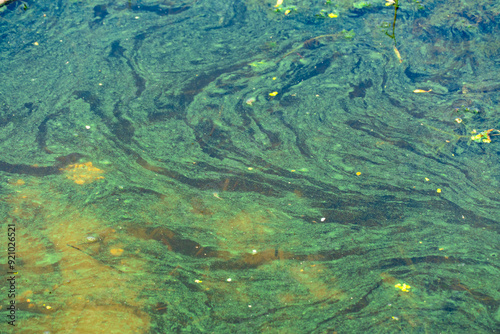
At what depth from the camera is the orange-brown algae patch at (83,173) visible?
2121mm

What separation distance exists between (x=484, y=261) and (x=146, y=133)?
1.92m

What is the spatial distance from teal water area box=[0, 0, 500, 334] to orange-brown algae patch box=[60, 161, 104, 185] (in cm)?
1

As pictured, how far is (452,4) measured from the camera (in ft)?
11.2

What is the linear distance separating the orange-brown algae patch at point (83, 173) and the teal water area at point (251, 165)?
10 millimetres

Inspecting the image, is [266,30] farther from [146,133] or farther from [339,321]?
[339,321]

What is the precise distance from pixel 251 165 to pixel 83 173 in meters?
0.92

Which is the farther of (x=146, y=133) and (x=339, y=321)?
(x=146, y=133)

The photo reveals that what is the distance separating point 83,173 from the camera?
7.07ft

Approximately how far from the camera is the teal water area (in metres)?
1.67

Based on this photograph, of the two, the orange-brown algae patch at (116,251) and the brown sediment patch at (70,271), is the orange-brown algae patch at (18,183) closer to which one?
the brown sediment patch at (70,271)

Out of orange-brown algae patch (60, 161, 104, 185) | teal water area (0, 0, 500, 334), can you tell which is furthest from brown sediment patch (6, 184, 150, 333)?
orange-brown algae patch (60, 161, 104, 185)

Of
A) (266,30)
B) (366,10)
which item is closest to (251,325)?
(266,30)

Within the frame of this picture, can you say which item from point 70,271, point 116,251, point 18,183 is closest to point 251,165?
point 116,251

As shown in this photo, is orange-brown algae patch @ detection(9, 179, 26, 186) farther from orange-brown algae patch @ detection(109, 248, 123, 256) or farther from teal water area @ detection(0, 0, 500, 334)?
orange-brown algae patch @ detection(109, 248, 123, 256)
